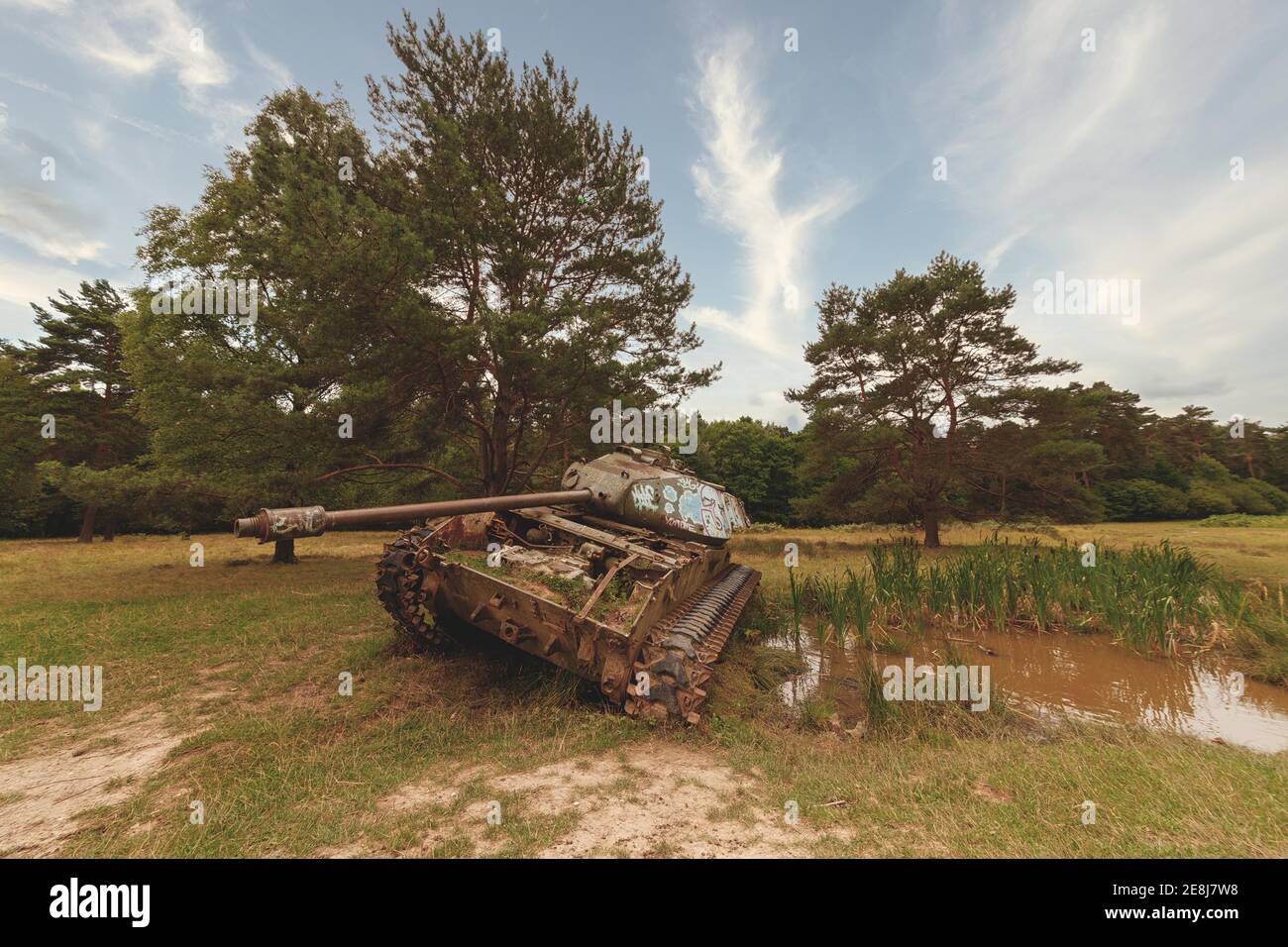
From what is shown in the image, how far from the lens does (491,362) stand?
460 inches

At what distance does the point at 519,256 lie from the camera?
11.9 meters

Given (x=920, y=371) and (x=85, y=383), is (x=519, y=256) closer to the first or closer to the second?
(x=920, y=371)

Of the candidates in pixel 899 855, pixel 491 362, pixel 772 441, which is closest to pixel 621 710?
pixel 899 855

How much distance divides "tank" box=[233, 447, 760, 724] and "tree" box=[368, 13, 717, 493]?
3910 mm

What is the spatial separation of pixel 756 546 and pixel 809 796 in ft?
62.5

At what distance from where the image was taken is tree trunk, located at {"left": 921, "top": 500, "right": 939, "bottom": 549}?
1930cm

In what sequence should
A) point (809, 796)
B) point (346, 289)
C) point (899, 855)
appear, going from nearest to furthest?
point (899, 855) → point (809, 796) → point (346, 289)

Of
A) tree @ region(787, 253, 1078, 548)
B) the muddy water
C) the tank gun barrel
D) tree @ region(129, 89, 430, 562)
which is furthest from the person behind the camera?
tree @ region(787, 253, 1078, 548)

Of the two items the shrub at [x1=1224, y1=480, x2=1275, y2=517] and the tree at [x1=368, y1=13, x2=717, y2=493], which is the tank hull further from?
the shrub at [x1=1224, y1=480, x2=1275, y2=517]

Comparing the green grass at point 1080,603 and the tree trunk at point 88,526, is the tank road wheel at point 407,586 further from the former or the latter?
the tree trunk at point 88,526

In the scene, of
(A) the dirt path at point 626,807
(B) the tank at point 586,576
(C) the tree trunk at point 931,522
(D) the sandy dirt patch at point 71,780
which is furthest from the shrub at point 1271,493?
(D) the sandy dirt patch at point 71,780

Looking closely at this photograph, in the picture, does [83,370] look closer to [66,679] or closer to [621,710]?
[66,679]

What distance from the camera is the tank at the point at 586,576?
4.66m

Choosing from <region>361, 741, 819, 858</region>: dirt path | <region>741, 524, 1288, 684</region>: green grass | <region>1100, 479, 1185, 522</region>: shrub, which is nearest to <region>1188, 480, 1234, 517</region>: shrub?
<region>1100, 479, 1185, 522</region>: shrub
